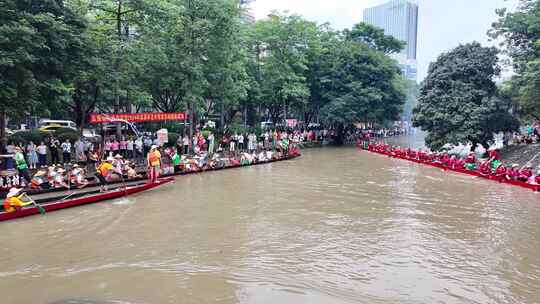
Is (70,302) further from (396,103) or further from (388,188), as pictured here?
(396,103)

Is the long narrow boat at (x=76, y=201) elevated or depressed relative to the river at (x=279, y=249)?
elevated

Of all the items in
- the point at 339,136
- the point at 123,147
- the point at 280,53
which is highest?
the point at 280,53

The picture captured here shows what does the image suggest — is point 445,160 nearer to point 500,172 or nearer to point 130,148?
point 500,172

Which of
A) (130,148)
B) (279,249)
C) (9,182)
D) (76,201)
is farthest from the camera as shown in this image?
(130,148)

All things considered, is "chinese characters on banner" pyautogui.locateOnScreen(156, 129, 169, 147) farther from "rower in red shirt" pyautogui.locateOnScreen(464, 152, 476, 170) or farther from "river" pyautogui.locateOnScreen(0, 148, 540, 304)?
"rower in red shirt" pyautogui.locateOnScreen(464, 152, 476, 170)

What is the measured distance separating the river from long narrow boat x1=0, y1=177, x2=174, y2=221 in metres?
0.27

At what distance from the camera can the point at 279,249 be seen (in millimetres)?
9906

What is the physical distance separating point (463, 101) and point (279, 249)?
886 inches

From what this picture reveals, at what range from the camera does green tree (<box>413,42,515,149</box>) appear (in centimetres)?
2705

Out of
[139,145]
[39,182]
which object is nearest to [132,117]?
[139,145]

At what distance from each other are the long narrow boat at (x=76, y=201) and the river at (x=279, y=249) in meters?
0.27

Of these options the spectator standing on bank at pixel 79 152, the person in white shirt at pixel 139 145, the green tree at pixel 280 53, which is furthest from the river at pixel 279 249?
the green tree at pixel 280 53

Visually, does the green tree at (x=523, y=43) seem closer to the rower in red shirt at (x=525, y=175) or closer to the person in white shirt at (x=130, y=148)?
the rower in red shirt at (x=525, y=175)

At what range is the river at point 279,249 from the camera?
303 inches
